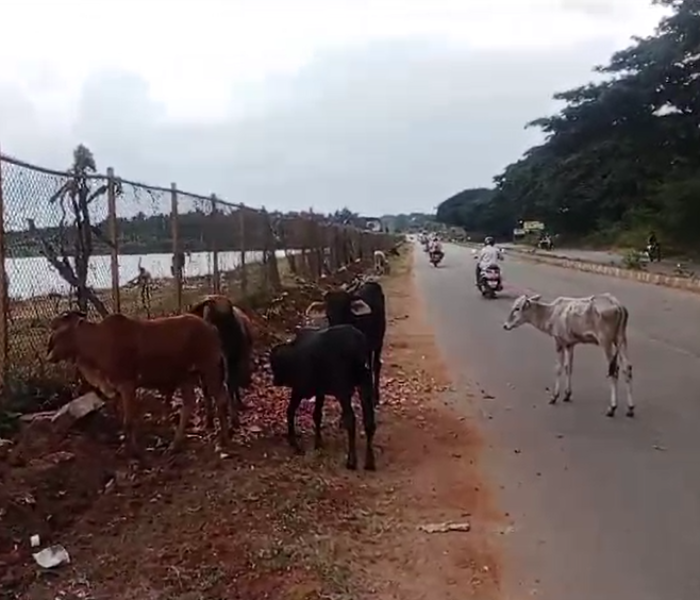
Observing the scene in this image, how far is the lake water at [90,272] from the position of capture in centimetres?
743

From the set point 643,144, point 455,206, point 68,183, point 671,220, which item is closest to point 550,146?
point 643,144

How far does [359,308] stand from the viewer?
9.45 metres

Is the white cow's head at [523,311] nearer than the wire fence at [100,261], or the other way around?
the wire fence at [100,261]

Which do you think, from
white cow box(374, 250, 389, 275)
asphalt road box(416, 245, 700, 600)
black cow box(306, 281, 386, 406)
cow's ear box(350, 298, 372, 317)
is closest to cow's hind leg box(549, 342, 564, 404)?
asphalt road box(416, 245, 700, 600)

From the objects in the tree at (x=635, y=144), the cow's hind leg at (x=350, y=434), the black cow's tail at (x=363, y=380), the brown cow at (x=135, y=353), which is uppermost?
the tree at (x=635, y=144)

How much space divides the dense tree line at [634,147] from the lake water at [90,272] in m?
34.6

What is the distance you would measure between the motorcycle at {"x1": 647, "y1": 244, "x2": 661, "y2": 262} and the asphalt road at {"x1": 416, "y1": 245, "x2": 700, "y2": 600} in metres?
27.2

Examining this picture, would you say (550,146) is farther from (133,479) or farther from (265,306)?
(133,479)

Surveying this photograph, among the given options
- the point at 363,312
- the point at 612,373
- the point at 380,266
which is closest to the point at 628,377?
the point at 612,373

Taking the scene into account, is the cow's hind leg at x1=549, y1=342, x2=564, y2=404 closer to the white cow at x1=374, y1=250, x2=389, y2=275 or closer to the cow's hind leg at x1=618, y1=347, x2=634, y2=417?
the cow's hind leg at x1=618, y1=347, x2=634, y2=417

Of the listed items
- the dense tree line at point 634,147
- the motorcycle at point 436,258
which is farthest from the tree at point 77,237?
the motorcycle at point 436,258

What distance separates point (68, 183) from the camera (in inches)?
322

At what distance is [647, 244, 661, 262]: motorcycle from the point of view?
4319 centimetres

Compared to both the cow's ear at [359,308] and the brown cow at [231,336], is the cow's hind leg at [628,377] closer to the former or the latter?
the cow's ear at [359,308]
